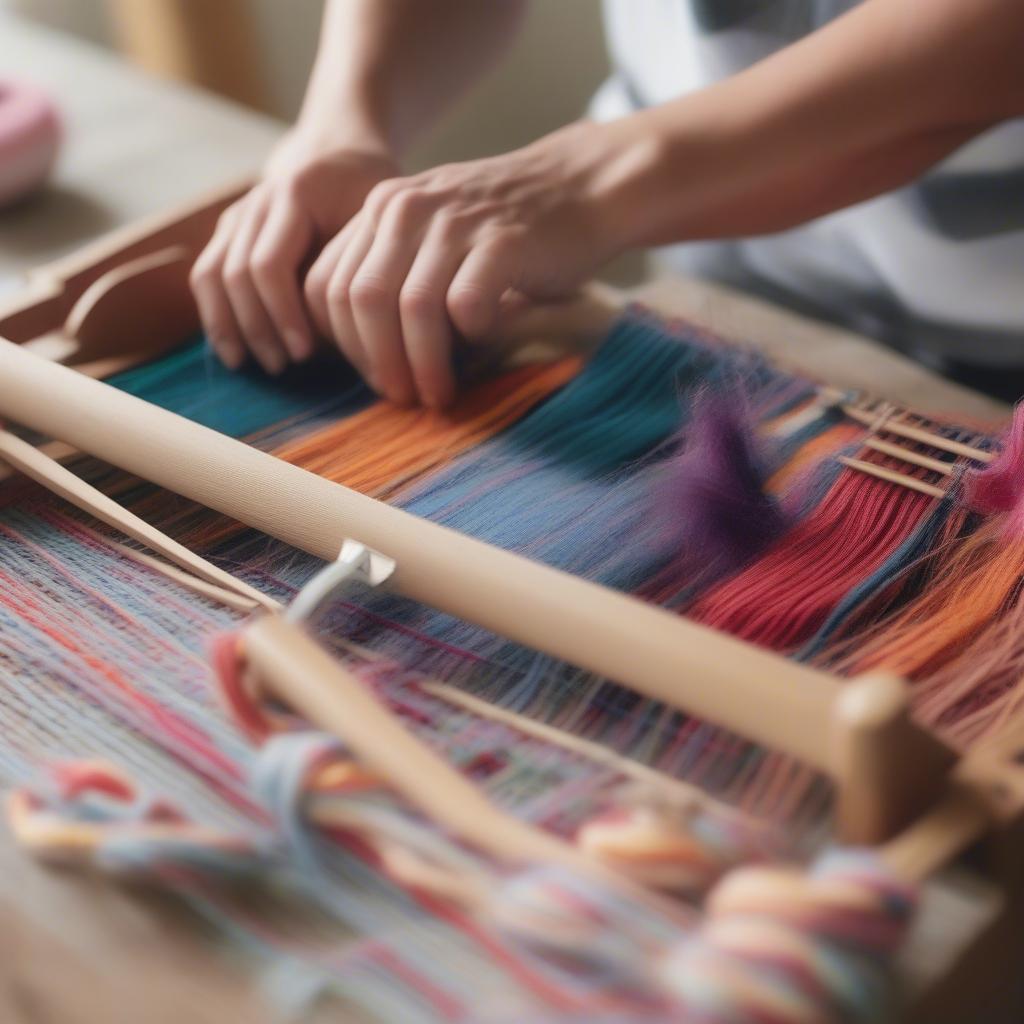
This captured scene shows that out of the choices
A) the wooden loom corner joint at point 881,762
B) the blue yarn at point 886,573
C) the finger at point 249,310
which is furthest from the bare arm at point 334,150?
the wooden loom corner joint at point 881,762

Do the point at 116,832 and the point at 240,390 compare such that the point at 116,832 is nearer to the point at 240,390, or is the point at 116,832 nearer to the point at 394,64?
the point at 240,390

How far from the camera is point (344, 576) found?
61 centimetres

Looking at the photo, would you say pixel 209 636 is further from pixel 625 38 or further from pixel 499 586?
pixel 625 38

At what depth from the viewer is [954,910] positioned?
0.47 m

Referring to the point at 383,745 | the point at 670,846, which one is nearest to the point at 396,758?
the point at 383,745

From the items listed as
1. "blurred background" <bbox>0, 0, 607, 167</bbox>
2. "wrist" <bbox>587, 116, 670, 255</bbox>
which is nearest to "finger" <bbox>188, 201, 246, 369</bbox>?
"wrist" <bbox>587, 116, 670, 255</bbox>

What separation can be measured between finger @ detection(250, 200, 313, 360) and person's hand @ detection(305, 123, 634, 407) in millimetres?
13

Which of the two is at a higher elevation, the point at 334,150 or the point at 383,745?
the point at 334,150

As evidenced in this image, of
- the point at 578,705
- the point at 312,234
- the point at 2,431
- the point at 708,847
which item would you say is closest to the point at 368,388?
the point at 312,234

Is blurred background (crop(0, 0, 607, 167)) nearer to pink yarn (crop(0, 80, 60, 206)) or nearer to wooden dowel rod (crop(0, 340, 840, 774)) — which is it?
pink yarn (crop(0, 80, 60, 206))

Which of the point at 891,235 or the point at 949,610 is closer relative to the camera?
the point at 949,610

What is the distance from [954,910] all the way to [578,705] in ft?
0.62

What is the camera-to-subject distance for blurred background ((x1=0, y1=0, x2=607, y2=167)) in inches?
82.1

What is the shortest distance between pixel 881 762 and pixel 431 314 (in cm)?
42
